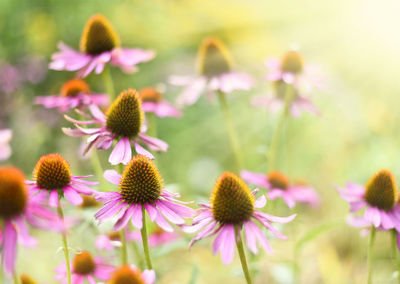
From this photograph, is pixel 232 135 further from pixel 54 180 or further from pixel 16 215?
pixel 16 215

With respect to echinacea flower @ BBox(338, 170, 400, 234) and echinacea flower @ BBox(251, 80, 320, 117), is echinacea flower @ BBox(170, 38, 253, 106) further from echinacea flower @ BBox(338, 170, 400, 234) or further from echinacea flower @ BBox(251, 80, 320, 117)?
echinacea flower @ BBox(338, 170, 400, 234)

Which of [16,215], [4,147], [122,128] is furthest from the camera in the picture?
[122,128]

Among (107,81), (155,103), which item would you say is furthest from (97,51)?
(155,103)

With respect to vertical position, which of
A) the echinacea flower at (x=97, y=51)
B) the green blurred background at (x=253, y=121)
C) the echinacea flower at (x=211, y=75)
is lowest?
the green blurred background at (x=253, y=121)

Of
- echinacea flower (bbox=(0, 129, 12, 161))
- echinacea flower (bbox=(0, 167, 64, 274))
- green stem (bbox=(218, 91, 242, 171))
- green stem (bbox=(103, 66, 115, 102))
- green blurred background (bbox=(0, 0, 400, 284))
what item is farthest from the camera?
green blurred background (bbox=(0, 0, 400, 284))

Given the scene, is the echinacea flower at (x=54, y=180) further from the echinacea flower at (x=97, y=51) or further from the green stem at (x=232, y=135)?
A: the green stem at (x=232, y=135)

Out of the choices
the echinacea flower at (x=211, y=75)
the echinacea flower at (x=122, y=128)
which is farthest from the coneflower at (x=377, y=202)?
the echinacea flower at (x=211, y=75)

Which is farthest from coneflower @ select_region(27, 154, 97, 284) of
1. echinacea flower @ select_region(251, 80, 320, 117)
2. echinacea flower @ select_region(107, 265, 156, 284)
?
echinacea flower @ select_region(251, 80, 320, 117)

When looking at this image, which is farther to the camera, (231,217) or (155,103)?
(155,103)
